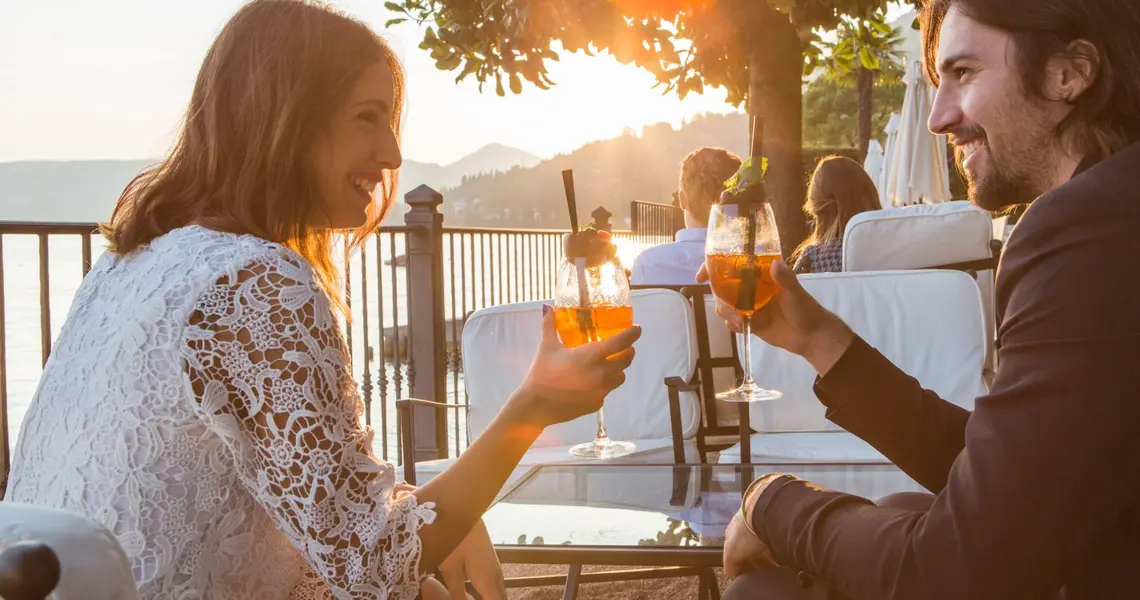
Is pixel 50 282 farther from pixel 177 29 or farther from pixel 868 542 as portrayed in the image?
pixel 868 542

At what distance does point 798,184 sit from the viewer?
20.5 ft

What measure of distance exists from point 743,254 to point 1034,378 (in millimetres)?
886

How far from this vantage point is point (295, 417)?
49.2 inches

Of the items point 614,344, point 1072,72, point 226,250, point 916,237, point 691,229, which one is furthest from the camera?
point 691,229

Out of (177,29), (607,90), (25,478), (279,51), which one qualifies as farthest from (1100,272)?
(607,90)

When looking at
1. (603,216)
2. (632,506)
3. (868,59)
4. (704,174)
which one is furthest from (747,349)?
(603,216)

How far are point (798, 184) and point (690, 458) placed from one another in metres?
3.09

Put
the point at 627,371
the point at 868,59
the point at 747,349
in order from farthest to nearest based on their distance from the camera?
the point at 868,59
the point at 627,371
the point at 747,349

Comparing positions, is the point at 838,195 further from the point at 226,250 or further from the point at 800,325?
the point at 226,250

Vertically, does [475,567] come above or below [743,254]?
below

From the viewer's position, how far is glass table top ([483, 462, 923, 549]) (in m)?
2.13

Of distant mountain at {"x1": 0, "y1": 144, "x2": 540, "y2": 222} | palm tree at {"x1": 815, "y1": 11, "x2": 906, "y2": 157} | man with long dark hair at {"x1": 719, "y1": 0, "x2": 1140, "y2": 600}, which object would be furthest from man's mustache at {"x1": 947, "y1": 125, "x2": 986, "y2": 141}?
palm tree at {"x1": 815, "y1": 11, "x2": 906, "y2": 157}

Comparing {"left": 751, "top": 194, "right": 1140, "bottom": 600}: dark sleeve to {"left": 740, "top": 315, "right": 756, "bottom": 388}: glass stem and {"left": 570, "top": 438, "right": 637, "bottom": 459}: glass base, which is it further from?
{"left": 570, "top": 438, "right": 637, "bottom": 459}: glass base

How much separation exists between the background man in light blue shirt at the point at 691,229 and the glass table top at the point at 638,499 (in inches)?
84.5
